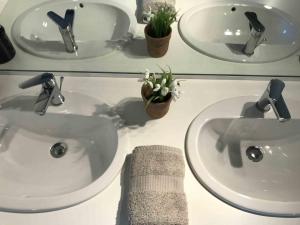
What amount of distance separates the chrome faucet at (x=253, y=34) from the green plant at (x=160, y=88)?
336mm

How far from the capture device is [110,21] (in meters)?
1.09

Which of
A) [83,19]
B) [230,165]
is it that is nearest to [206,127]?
[230,165]

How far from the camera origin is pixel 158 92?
32.4 inches

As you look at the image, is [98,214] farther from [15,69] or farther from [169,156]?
[15,69]

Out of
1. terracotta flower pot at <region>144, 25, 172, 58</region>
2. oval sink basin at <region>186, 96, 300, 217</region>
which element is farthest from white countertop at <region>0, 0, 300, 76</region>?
oval sink basin at <region>186, 96, 300, 217</region>

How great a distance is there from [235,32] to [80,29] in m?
0.60

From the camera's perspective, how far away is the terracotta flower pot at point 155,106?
83 cm

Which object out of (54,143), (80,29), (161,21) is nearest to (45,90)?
(54,143)

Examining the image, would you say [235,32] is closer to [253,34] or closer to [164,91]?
[253,34]

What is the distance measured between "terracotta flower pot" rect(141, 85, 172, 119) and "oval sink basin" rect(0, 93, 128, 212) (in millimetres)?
116

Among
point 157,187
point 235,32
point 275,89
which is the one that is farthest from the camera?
point 235,32

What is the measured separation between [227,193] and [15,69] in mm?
833

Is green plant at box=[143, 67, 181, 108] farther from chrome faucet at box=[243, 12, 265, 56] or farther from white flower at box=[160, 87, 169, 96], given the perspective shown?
chrome faucet at box=[243, 12, 265, 56]

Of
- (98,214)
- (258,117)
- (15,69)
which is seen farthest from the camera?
(15,69)
